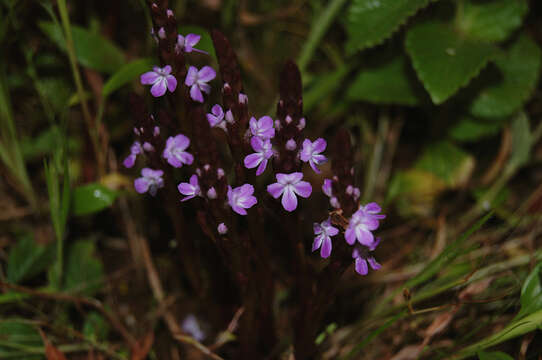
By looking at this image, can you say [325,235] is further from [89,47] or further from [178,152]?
[89,47]

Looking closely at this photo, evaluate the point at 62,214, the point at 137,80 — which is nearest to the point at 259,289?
the point at 62,214

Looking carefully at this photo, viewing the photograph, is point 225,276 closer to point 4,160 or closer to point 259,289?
point 259,289

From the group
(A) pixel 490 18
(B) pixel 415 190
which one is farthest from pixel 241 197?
(A) pixel 490 18

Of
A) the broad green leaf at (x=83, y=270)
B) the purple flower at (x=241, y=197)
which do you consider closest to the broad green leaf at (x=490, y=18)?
the purple flower at (x=241, y=197)

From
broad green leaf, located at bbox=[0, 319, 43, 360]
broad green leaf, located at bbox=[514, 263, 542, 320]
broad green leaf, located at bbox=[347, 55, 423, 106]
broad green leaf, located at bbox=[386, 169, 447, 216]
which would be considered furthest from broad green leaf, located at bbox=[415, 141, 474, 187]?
broad green leaf, located at bbox=[0, 319, 43, 360]

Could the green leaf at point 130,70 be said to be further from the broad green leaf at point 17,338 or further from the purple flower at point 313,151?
the broad green leaf at point 17,338
